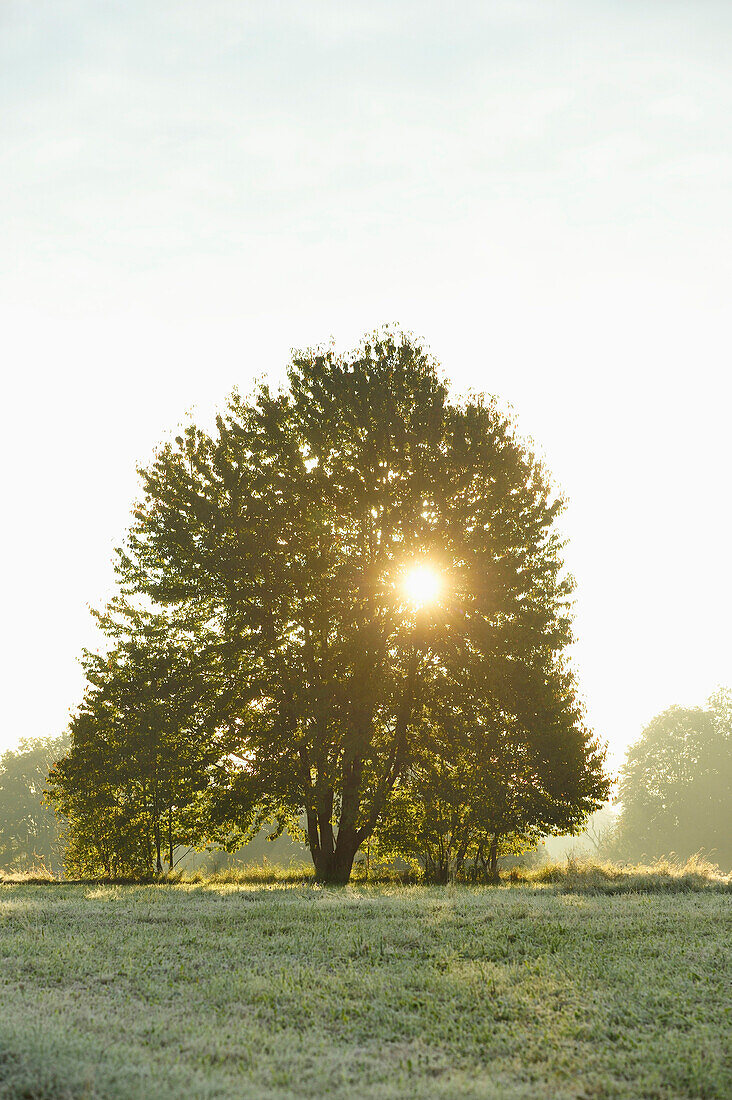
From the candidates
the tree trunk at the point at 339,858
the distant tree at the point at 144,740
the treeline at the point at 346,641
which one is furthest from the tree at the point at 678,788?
the distant tree at the point at 144,740

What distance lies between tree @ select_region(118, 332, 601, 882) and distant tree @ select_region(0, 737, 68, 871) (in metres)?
54.8

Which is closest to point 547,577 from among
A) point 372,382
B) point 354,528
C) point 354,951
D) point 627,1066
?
point 354,528

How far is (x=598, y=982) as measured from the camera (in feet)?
22.8

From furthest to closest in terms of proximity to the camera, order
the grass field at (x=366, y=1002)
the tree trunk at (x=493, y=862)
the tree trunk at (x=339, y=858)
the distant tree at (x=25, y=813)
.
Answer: the distant tree at (x=25, y=813) < the tree trunk at (x=493, y=862) < the tree trunk at (x=339, y=858) < the grass field at (x=366, y=1002)

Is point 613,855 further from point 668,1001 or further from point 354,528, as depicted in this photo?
point 668,1001

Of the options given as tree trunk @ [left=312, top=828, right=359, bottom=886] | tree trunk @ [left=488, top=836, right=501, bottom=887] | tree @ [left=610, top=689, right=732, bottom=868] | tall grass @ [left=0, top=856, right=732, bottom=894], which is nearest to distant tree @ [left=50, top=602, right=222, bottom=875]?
tall grass @ [left=0, top=856, right=732, bottom=894]

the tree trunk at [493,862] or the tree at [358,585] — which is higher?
the tree at [358,585]

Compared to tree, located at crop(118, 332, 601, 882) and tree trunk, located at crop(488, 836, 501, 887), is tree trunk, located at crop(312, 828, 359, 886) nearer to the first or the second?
tree, located at crop(118, 332, 601, 882)

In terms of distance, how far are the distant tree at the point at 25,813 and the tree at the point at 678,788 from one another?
5321 cm

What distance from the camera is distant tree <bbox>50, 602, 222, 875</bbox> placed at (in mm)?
17312

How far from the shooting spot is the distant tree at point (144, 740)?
1731cm

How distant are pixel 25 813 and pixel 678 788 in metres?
62.9

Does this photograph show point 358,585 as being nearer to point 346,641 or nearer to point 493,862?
point 346,641

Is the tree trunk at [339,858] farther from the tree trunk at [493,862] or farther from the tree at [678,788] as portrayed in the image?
the tree at [678,788]
